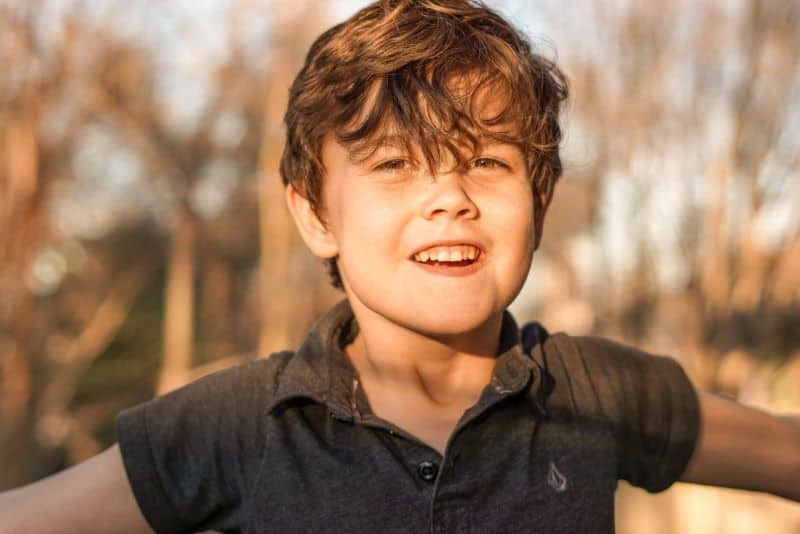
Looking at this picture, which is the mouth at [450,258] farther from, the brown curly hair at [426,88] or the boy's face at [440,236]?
the brown curly hair at [426,88]

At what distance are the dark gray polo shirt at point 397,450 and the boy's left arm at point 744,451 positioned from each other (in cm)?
5

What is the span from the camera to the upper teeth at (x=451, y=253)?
1.46m

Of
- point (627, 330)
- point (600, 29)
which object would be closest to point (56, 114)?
point (600, 29)

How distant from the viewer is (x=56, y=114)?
19.0 feet

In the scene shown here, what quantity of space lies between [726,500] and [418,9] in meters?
5.07

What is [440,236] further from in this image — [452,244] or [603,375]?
[603,375]

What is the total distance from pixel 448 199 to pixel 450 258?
0.10 metres

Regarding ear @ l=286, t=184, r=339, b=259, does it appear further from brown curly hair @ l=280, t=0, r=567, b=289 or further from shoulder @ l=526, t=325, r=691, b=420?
shoulder @ l=526, t=325, r=691, b=420

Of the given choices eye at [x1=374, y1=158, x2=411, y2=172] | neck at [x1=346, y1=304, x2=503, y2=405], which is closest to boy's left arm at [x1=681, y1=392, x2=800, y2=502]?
neck at [x1=346, y1=304, x2=503, y2=405]

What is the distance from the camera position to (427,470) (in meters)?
1.42

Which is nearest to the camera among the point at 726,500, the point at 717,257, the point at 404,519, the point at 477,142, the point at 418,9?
the point at 404,519

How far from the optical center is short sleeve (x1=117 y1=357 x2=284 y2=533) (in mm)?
1450

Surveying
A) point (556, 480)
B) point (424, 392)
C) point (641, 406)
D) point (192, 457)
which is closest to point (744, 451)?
point (641, 406)

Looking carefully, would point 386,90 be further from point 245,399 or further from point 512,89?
point 245,399
